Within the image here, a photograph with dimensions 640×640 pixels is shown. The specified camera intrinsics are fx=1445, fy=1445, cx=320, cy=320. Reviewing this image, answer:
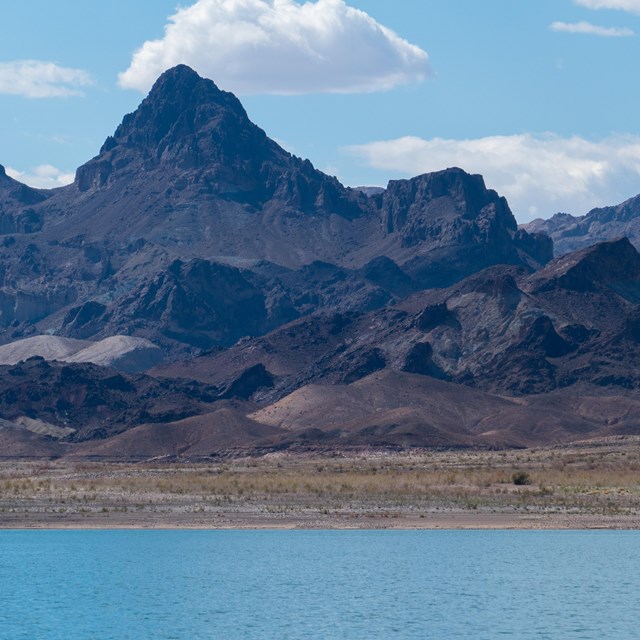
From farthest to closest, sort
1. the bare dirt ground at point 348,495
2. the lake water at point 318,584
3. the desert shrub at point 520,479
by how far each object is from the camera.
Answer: the desert shrub at point 520,479 < the bare dirt ground at point 348,495 < the lake water at point 318,584

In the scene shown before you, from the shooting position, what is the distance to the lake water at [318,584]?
5419 cm

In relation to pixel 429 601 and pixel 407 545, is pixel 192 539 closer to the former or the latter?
pixel 407 545

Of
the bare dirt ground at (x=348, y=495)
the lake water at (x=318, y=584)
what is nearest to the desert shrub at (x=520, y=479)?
the bare dirt ground at (x=348, y=495)

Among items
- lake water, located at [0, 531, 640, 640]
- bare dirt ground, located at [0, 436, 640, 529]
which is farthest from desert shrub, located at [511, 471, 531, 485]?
lake water, located at [0, 531, 640, 640]

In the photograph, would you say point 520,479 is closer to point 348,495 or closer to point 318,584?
point 348,495

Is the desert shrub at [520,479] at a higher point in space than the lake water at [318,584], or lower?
higher

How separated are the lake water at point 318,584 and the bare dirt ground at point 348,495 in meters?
4.52

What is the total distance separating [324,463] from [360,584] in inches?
3808

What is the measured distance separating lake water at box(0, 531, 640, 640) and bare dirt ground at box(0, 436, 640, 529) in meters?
4.52

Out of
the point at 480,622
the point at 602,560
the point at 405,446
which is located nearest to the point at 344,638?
the point at 480,622

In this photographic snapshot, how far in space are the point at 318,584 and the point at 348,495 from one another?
4182cm

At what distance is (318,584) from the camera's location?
6494 cm

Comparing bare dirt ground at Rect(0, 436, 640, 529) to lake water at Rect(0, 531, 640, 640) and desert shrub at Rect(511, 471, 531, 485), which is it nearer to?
desert shrub at Rect(511, 471, 531, 485)

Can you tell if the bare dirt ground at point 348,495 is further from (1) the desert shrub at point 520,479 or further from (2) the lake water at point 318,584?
(2) the lake water at point 318,584
